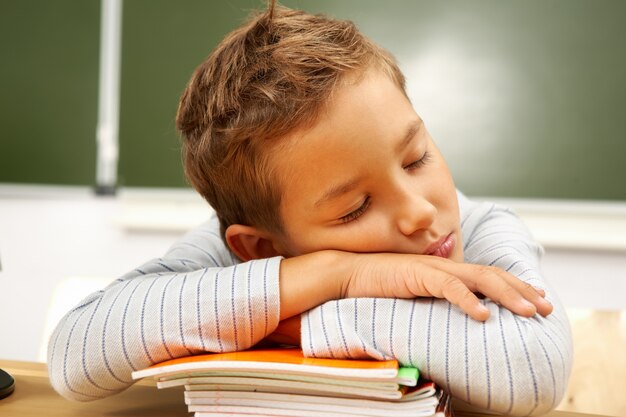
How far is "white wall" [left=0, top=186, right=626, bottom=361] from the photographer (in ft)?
→ 8.88

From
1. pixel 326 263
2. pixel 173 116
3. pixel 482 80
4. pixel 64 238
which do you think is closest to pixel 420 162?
pixel 326 263

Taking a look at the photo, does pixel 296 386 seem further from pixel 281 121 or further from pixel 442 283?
pixel 281 121

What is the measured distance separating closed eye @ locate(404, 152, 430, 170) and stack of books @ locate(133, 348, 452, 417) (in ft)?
0.81

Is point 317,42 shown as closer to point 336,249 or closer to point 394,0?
point 336,249

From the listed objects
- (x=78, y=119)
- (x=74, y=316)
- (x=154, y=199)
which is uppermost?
(x=74, y=316)

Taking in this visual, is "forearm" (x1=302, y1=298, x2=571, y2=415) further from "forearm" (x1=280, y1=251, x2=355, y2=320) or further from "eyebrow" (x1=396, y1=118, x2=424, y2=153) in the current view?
"eyebrow" (x1=396, y1=118, x2=424, y2=153)

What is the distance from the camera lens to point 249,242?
970 mm

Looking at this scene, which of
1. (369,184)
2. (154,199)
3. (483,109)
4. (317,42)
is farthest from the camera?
(154,199)

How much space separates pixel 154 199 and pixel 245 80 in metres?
1.94

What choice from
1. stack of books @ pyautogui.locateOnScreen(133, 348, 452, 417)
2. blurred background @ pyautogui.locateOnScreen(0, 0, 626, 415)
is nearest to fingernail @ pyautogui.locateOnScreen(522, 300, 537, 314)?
stack of books @ pyautogui.locateOnScreen(133, 348, 452, 417)

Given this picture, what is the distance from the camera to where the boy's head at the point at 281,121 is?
0.81 m

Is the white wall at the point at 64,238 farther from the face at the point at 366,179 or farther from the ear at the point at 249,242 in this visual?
the face at the point at 366,179

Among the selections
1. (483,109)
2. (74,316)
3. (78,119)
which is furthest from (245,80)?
(78,119)

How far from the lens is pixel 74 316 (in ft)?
2.72
